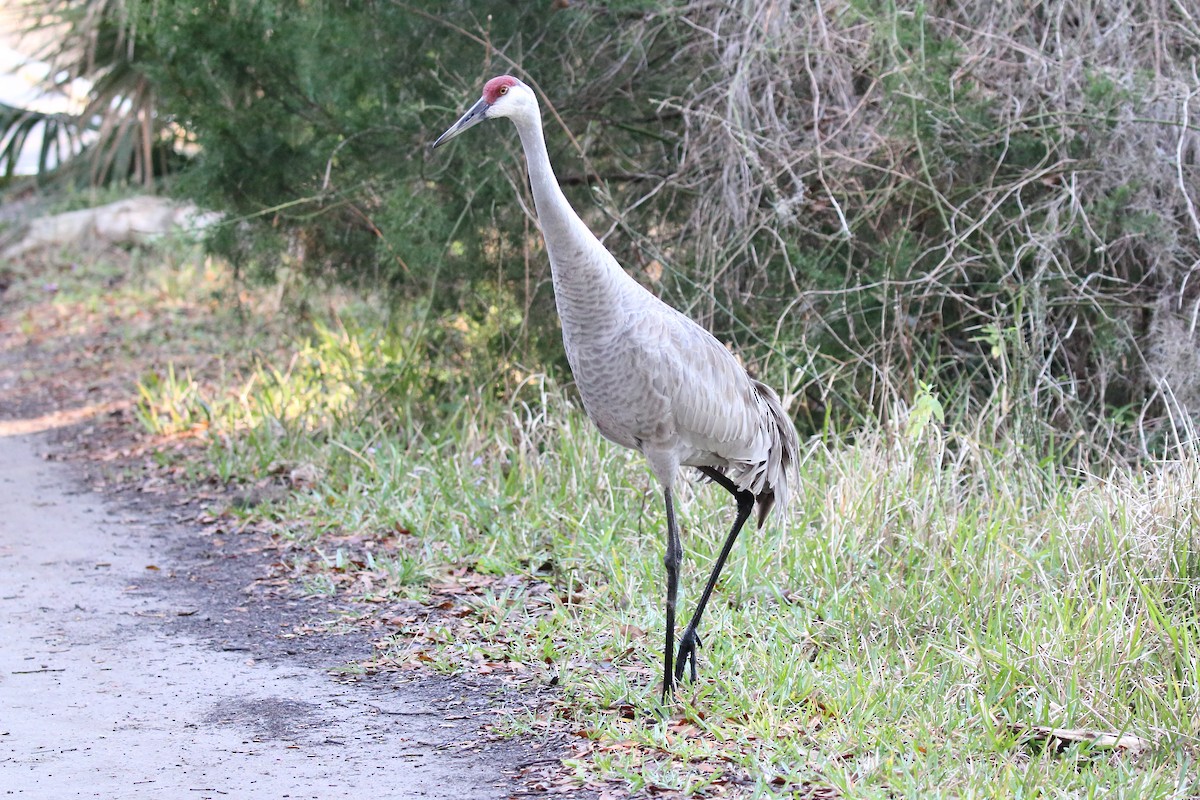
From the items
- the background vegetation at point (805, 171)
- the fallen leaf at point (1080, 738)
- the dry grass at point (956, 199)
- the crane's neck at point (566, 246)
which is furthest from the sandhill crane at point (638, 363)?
the background vegetation at point (805, 171)

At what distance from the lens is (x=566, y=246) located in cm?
382

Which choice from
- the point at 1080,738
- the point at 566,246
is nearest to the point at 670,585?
the point at 566,246

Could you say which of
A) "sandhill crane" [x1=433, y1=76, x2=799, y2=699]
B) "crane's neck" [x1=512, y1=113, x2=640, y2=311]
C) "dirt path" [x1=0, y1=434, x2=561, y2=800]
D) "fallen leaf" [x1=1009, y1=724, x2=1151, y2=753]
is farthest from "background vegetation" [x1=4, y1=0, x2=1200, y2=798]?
"crane's neck" [x1=512, y1=113, x2=640, y2=311]

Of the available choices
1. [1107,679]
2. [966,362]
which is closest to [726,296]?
[966,362]

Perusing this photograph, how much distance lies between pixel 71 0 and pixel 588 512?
9182 mm

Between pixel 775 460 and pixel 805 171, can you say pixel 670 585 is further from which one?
pixel 805 171

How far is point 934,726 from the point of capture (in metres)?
3.67

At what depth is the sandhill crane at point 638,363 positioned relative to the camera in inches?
152

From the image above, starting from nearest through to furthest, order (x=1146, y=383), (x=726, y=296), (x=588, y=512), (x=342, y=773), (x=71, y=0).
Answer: (x=342, y=773) → (x=588, y=512) → (x=1146, y=383) → (x=726, y=296) → (x=71, y=0)

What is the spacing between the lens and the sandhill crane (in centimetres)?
386

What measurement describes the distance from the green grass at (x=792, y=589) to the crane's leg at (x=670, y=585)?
0.08m

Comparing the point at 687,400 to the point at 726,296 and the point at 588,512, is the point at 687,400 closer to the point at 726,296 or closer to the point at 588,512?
the point at 588,512

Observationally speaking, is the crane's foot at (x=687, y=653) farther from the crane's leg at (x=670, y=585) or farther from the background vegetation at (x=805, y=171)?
the background vegetation at (x=805, y=171)

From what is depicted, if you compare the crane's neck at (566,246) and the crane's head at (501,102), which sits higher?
the crane's head at (501,102)
